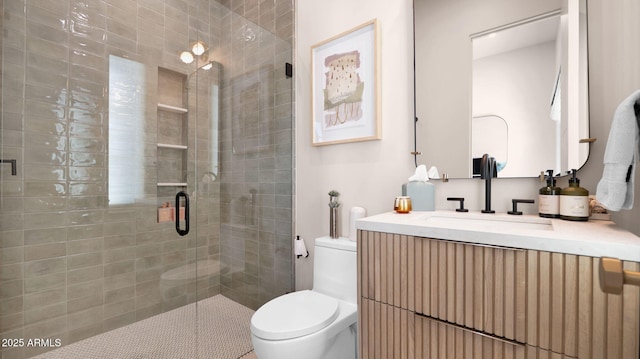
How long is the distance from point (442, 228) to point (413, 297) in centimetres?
27

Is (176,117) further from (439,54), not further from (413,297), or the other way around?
(413,297)

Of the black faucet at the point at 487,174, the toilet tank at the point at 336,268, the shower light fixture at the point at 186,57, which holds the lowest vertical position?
the toilet tank at the point at 336,268

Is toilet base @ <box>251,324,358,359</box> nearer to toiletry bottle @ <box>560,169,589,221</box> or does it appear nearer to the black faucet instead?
the black faucet

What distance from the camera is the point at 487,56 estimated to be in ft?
4.41

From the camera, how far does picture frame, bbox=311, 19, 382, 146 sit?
167 cm


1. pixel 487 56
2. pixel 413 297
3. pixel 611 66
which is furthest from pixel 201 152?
pixel 611 66

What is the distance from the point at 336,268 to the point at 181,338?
3.88 feet

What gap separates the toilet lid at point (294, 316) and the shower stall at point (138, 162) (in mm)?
645

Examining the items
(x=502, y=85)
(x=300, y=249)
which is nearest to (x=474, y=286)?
(x=502, y=85)

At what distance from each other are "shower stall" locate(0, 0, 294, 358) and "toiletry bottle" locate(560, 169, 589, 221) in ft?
5.21

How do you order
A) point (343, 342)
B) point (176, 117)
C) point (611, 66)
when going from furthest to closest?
point (176, 117) → point (343, 342) → point (611, 66)

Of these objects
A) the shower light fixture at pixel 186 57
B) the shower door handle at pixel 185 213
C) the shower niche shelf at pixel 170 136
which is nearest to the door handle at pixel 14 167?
the shower niche shelf at pixel 170 136

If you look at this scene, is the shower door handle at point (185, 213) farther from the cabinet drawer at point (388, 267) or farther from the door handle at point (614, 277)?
the door handle at point (614, 277)

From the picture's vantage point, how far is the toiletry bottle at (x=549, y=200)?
3.62ft
